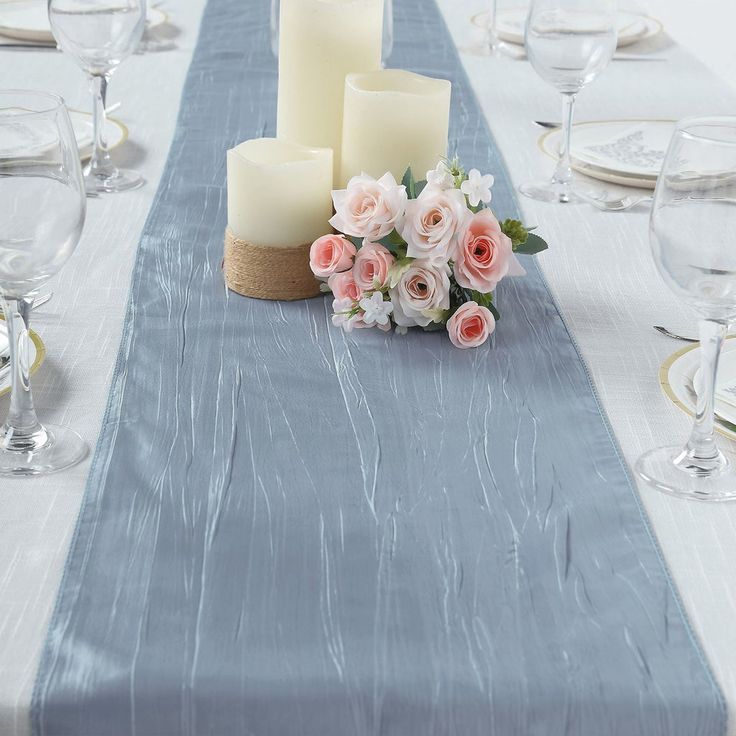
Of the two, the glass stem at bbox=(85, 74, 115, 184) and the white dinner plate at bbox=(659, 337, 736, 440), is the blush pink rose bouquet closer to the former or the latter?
the white dinner plate at bbox=(659, 337, 736, 440)

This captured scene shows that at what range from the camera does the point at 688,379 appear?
2.84ft

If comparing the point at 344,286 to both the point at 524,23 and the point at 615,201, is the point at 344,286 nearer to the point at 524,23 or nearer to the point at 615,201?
the point at 615,201

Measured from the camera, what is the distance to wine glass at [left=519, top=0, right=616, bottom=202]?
125 cm

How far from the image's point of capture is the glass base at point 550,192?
4.23ft

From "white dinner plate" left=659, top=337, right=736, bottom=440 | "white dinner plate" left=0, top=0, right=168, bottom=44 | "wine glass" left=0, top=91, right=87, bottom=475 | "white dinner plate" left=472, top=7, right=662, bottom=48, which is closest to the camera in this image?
"wine glass" left=0, top=91, right=87, bottom=475

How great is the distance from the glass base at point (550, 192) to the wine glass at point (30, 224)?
0.69 meters

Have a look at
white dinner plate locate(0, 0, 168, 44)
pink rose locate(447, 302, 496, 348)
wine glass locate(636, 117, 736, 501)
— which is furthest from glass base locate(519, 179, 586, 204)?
white dinner plate locate(0, 0, 168, 44)

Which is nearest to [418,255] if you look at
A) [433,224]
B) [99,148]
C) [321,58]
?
[433,224]

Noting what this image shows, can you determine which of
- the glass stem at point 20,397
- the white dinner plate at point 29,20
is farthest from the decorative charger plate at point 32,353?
the white dinner plate at point 29,20

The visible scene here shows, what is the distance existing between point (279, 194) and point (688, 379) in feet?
1.19

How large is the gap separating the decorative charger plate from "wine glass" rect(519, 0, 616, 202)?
0.63m

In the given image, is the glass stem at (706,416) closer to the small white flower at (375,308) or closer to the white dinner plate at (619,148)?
the small white flower at (375,308)

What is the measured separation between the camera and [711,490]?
736 millimetres

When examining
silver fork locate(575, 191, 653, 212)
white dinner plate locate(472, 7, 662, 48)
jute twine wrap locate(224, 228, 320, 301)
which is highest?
jute twine wrap locate(224, 228, 320, 301)
